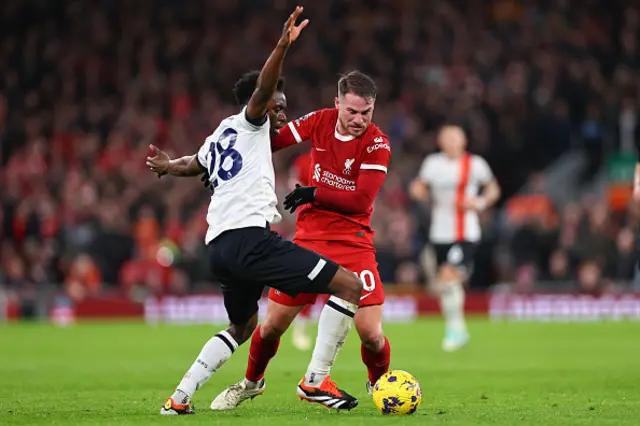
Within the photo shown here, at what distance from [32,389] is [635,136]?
1660 cm

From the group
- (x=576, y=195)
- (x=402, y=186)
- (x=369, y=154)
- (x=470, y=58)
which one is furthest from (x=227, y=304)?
(x=470, y=58)

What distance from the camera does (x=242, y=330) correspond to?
7.94 m

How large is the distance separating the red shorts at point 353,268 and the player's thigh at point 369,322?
0.14 feet

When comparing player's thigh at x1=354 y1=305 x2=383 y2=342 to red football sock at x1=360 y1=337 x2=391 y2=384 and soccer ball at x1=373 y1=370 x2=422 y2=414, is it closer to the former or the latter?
red football sock at x1=360 y1=337 x2=391 y2=384

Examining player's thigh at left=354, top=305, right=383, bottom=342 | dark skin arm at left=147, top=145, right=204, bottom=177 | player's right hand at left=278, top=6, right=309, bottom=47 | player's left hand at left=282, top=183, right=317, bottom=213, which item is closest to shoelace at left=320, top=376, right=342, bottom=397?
player's thigh at left=354, top=305, right=383, bottom=342

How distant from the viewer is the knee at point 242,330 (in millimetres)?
7902

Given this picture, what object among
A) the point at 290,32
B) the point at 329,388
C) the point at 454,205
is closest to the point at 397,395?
the point at 329,388

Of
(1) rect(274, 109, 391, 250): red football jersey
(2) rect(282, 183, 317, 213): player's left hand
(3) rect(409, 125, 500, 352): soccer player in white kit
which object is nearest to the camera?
(2) rect(282, 183, 317, 213): player's left hand

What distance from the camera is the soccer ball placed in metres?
7.70

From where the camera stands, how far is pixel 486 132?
79.8 feet

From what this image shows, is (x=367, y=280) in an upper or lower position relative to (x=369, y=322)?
upper

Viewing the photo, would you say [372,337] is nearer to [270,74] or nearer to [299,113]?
[270,74]

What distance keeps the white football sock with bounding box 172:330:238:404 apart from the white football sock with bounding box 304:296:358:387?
1.92 feet

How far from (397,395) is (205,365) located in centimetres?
127
